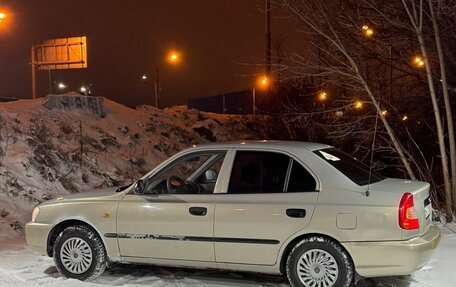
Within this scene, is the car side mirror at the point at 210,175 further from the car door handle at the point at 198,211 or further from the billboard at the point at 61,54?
the billboard at the point at 61,54

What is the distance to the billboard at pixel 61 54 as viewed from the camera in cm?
3222

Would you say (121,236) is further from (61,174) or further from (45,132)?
(45,132)

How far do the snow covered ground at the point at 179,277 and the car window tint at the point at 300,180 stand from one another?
1102 millimetres

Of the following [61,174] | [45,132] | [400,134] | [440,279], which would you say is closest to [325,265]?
[440,279]

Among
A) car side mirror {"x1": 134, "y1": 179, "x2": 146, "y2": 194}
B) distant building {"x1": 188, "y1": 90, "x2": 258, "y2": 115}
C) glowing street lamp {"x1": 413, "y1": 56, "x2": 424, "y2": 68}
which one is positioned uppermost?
distant building {"x1": 188, "y1": 90, "x2": 258, "y2": 115}

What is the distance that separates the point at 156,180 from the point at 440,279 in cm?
312

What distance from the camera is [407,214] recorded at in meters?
4.96

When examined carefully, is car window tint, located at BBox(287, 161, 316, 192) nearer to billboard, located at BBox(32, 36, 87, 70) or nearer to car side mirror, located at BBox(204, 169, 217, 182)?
car side mirror, located at BBox(204, 169, 217, 182)

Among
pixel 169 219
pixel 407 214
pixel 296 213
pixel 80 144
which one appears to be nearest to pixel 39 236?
pixel 169 219

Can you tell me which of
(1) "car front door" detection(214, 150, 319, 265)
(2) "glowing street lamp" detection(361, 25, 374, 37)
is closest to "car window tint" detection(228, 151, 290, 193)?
(1) "car front door" detection(214, 150, 319, 265)

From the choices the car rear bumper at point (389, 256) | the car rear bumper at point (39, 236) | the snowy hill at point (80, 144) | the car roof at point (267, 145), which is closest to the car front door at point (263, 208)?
the car roof at point (267, 145)

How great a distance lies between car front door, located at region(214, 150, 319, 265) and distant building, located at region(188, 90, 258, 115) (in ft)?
97.0

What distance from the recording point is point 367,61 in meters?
11.2

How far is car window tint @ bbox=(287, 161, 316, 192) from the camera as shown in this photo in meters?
5.30
